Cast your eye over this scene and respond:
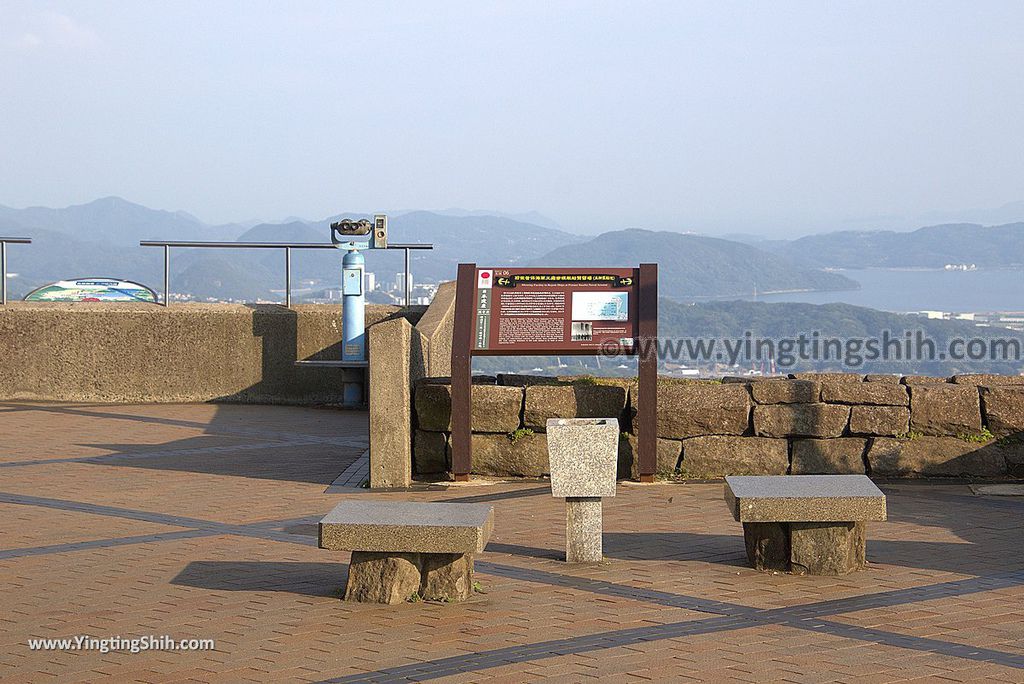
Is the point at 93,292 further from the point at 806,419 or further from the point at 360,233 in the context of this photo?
the point at 806,419

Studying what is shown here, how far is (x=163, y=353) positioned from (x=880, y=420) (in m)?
9.56

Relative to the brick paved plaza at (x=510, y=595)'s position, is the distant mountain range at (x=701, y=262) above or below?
above

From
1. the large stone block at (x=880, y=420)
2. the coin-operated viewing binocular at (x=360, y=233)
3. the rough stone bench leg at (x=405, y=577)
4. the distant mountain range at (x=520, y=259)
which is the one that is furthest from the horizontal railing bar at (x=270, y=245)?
the distant mountain range at (x=520, y=259)

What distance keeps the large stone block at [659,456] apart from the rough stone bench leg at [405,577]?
4.23 meters

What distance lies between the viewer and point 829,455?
1073cm

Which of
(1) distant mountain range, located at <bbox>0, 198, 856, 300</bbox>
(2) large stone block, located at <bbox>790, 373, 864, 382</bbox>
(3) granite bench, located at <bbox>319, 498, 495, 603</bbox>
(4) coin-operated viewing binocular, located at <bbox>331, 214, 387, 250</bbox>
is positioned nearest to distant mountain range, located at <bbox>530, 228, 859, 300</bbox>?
(1) distant mountain range, located at <bbox>0, 198, 856, 300</bbox>

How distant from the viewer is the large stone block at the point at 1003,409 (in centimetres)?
1068

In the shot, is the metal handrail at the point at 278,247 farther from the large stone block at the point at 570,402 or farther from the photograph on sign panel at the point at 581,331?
the large stone block at the point at 570,402

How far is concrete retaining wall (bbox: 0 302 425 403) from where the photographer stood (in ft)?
54.2

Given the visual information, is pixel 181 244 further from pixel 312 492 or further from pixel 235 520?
pixel 235 520

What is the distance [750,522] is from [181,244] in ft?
36.5

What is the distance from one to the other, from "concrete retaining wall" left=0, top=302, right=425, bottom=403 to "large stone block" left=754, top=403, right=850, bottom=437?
7207mm

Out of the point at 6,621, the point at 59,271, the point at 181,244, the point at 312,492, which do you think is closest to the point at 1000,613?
the point at 6,621

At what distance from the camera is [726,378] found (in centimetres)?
1201
